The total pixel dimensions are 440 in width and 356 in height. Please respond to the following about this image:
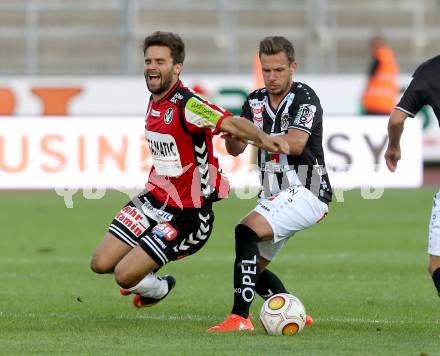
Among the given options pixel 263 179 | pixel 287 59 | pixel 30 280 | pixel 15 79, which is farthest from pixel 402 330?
pixel 15 79

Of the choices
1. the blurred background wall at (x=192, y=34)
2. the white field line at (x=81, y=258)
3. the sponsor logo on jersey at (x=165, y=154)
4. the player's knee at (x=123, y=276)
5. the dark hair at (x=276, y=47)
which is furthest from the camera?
the blurred background wall at (x=192, y=34)

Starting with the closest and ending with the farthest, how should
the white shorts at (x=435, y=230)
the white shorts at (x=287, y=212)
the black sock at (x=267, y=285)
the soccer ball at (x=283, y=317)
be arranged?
the white shorts at (x=435, y=230) → the soccer ball at (x=283, y=317) → the white shorts at (x=287, y=212) → the black sock at (x=267, y=285)

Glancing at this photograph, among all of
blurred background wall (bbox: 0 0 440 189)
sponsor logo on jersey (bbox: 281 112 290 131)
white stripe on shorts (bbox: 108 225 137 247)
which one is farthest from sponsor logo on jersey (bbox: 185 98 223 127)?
blurred background wall (bbox: 0 0 440 189)

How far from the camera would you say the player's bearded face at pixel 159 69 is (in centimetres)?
825

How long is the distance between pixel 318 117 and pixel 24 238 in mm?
7169

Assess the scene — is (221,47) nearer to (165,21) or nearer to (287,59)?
(165,21)

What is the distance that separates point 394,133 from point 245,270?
1.37 metres

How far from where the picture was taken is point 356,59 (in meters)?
24.2

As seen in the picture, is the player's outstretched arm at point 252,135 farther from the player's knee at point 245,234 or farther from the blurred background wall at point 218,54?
the blurred background wall at point 218,54

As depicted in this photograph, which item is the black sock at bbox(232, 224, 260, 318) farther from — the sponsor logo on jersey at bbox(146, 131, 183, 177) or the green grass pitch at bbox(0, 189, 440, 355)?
the sponsor logo on jersey at bbox(146, 131, 183, 177)

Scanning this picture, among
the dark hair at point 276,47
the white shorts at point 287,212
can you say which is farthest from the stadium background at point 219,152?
the dark hair at point 276,47

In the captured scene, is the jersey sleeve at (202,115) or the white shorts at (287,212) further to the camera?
the white shorts at (287,212)

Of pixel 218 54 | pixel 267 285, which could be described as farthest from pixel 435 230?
pixel 218 54

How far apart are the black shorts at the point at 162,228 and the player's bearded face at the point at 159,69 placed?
85 cm
